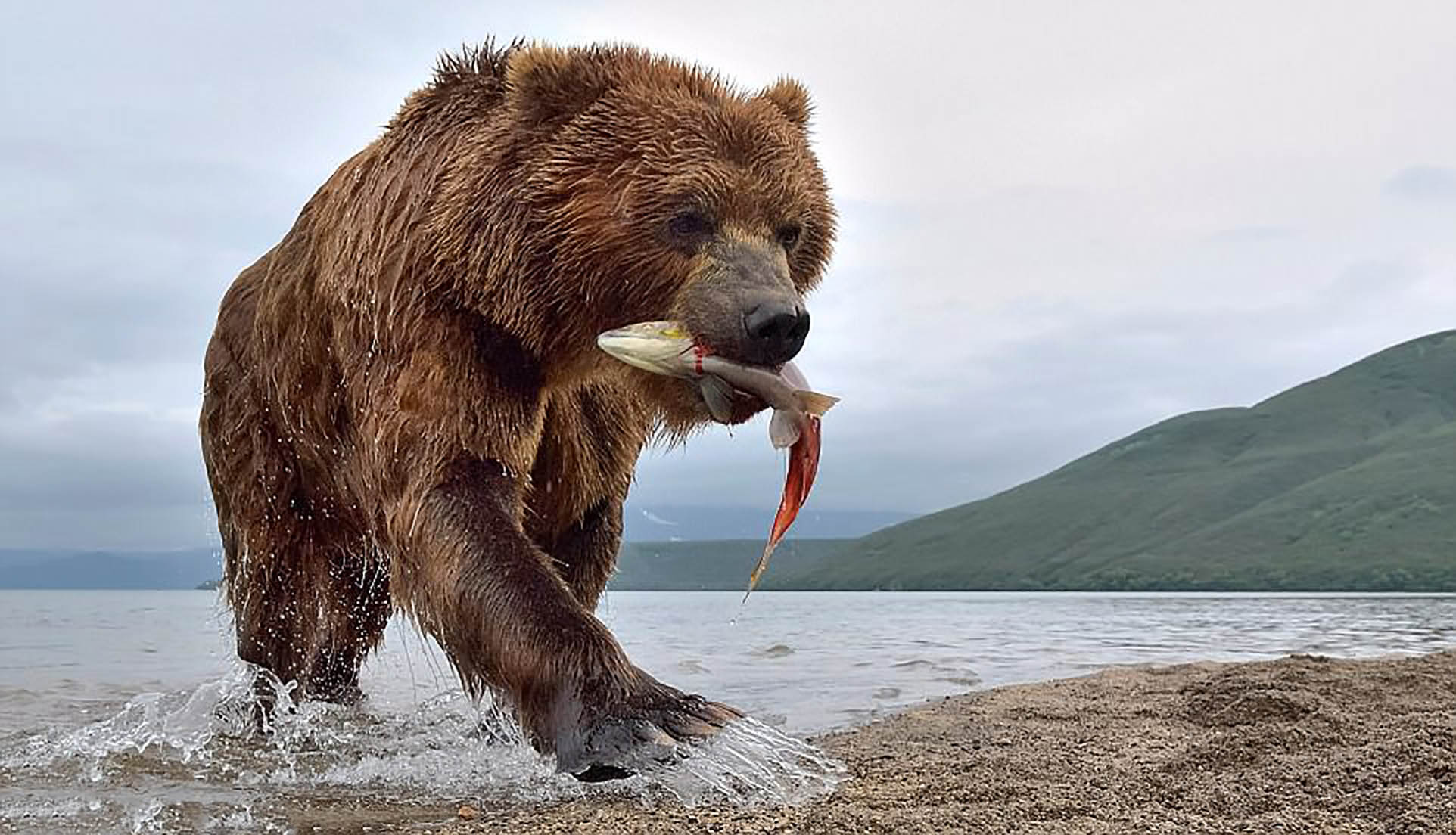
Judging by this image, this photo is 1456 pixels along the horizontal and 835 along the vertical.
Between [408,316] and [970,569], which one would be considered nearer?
[408,316]

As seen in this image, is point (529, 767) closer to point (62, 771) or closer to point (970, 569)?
point (62, 771)

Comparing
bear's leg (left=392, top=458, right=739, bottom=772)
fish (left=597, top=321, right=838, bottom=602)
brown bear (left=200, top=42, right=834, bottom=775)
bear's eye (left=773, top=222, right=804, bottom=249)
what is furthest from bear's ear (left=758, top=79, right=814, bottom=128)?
bear's leg (left=392, top=458, right=739, bottom=772)

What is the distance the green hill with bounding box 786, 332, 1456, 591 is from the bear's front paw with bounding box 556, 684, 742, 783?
373 feet

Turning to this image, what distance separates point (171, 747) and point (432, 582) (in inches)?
85.2

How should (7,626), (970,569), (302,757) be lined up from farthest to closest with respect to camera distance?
(970,569) < (7,626) < (302,757)

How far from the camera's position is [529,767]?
15.4 ft

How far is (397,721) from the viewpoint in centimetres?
645

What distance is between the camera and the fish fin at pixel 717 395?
4.05 metres

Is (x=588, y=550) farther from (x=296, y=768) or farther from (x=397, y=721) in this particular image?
(x=397, y=721)

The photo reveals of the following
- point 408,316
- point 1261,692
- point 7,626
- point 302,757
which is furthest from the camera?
point 7,626

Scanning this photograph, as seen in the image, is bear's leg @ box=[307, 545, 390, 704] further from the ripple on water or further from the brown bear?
the brown bear

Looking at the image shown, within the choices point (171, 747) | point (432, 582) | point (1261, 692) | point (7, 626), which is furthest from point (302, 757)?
point (7, 626)

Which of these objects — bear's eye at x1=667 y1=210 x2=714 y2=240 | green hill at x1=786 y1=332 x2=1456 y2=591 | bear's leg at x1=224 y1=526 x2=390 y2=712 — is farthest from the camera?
green hill at x1=786 y1=332 x2=1456 y2=591

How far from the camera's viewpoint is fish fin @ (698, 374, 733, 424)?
4051 millimetres
